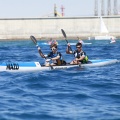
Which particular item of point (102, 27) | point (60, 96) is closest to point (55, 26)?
point (102, 27)

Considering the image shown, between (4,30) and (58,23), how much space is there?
8.64 metres

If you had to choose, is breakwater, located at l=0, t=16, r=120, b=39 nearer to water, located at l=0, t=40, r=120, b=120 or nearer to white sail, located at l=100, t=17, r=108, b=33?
white sail, located at l=100, t=17, r=108, b=33

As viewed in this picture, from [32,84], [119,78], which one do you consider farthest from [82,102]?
[119,78]

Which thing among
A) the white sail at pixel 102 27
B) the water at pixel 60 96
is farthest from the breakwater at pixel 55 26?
the water at pixel 60 96

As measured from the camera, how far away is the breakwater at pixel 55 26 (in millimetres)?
71812

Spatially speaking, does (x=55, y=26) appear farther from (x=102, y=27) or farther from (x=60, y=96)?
(x=60, y=96)

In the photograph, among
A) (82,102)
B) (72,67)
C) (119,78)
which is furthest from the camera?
(72,67)

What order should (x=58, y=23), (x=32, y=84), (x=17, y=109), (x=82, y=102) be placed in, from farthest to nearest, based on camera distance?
1. (x=58, y=23)
2. (x=32, y=84)
3. (x=82, y=102)
4. (x=17, y=109)

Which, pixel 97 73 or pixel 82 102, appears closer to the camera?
pixel 82 102

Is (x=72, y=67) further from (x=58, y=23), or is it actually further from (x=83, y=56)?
(x=58, y=23)

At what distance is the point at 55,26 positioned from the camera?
72125 mm

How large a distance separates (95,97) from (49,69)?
847cm

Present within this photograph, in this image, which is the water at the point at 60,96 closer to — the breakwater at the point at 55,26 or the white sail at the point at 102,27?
the white sail at the point at 102,27

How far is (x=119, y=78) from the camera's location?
18719 millimetres
